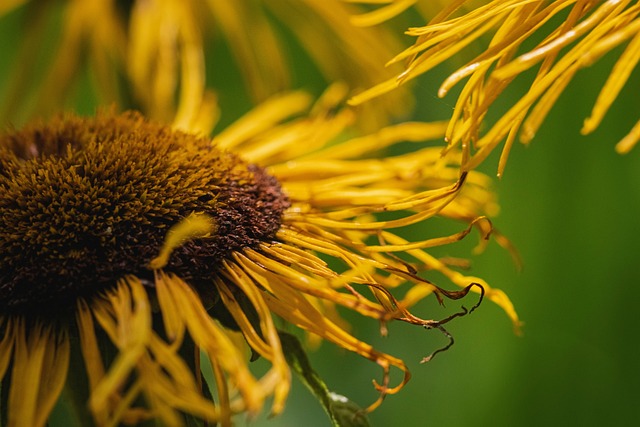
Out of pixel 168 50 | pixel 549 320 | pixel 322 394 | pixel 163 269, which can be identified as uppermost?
pixel 168 50

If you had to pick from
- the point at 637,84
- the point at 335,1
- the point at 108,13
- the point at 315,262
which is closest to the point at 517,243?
the point at 637,84

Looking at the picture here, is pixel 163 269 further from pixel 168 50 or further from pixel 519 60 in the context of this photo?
pixel 168 50

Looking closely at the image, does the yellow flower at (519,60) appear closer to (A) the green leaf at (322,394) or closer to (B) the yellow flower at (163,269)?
(B) the yellow flower at (163,269)

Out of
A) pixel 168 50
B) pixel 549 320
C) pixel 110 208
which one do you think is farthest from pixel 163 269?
pixel 549 320

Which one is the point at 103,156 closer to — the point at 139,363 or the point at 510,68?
the point at 139,363

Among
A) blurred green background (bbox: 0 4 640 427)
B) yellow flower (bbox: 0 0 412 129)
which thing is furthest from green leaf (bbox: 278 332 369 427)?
blurred green background (bbox: 0 4 640 427)

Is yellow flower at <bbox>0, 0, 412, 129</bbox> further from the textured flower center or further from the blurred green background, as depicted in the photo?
the textured flower center
